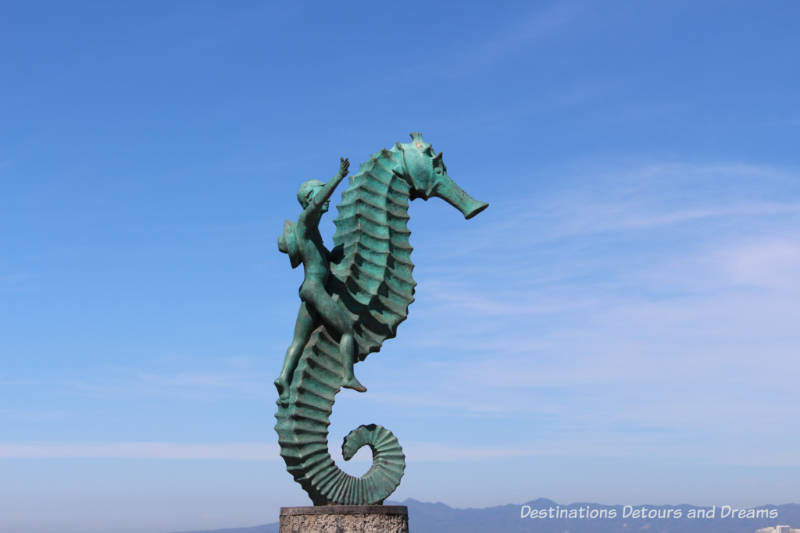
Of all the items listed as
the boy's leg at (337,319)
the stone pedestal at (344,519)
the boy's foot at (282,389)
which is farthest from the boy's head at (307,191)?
the stone pedestal at (344,519)

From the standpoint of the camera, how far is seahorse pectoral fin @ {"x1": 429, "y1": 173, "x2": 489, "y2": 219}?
12438 millimetres

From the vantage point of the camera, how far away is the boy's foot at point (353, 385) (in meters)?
11.4

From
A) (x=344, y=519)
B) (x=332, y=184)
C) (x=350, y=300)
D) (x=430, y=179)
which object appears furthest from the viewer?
(x=430, y=179)

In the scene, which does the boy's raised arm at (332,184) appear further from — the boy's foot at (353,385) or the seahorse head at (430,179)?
the boy's foot at (353,385)

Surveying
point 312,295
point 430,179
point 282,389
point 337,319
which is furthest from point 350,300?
point 430,179

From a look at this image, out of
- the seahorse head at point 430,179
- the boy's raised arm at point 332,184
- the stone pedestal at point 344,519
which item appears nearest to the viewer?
the stone pedestal at point 344,519

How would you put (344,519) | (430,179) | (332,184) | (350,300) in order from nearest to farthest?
(344,519), (332,184), (350,300), (430,179)

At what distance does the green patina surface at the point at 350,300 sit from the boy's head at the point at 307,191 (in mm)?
15

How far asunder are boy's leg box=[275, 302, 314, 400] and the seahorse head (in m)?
2.17

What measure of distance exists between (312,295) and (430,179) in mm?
2248

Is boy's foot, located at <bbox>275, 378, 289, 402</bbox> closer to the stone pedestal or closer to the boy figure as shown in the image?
the boy figure

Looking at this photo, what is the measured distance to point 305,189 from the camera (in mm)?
11711

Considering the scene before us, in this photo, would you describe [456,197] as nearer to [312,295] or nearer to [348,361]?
[312,295]

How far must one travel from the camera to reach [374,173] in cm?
1223
